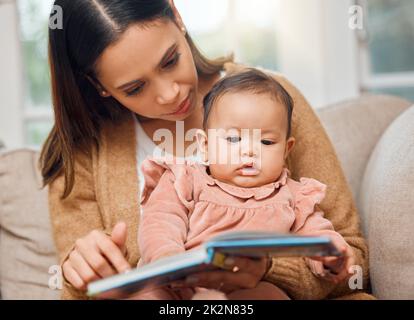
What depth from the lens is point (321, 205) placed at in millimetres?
1058

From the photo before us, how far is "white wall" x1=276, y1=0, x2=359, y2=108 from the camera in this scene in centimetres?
183

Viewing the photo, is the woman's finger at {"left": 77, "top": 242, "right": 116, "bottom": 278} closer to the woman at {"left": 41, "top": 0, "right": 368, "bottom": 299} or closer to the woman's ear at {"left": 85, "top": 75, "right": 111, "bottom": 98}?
the woman at {"left": 41, "top": 0, "right": 368, "bottom": 299}

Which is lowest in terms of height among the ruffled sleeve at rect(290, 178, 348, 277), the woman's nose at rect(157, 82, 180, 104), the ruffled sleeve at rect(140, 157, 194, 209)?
the ruffled sleeve at rect(290, 178, 348, 277)

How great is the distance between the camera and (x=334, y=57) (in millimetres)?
1870

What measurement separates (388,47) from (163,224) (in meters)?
1.35

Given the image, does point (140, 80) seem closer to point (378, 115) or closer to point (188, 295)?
point (188, 295)

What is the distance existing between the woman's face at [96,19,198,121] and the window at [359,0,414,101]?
3.49 ft

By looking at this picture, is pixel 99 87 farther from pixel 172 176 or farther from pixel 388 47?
pixel 388 47

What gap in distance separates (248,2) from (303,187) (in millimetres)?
909

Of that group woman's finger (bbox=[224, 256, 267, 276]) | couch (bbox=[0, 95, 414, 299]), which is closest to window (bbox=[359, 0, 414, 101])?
couch (bbox=[0, 95, 414, 299])

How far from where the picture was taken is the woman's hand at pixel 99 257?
2.81 ft

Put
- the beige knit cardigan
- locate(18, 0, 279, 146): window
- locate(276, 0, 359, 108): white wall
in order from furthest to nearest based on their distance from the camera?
locate(276, 0, 359, 108): white wall, locate(18, 0, 279, 146): window, the beige knit cardigan

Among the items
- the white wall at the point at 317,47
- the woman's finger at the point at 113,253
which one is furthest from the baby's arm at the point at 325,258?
the white wall at the point at 317,47
